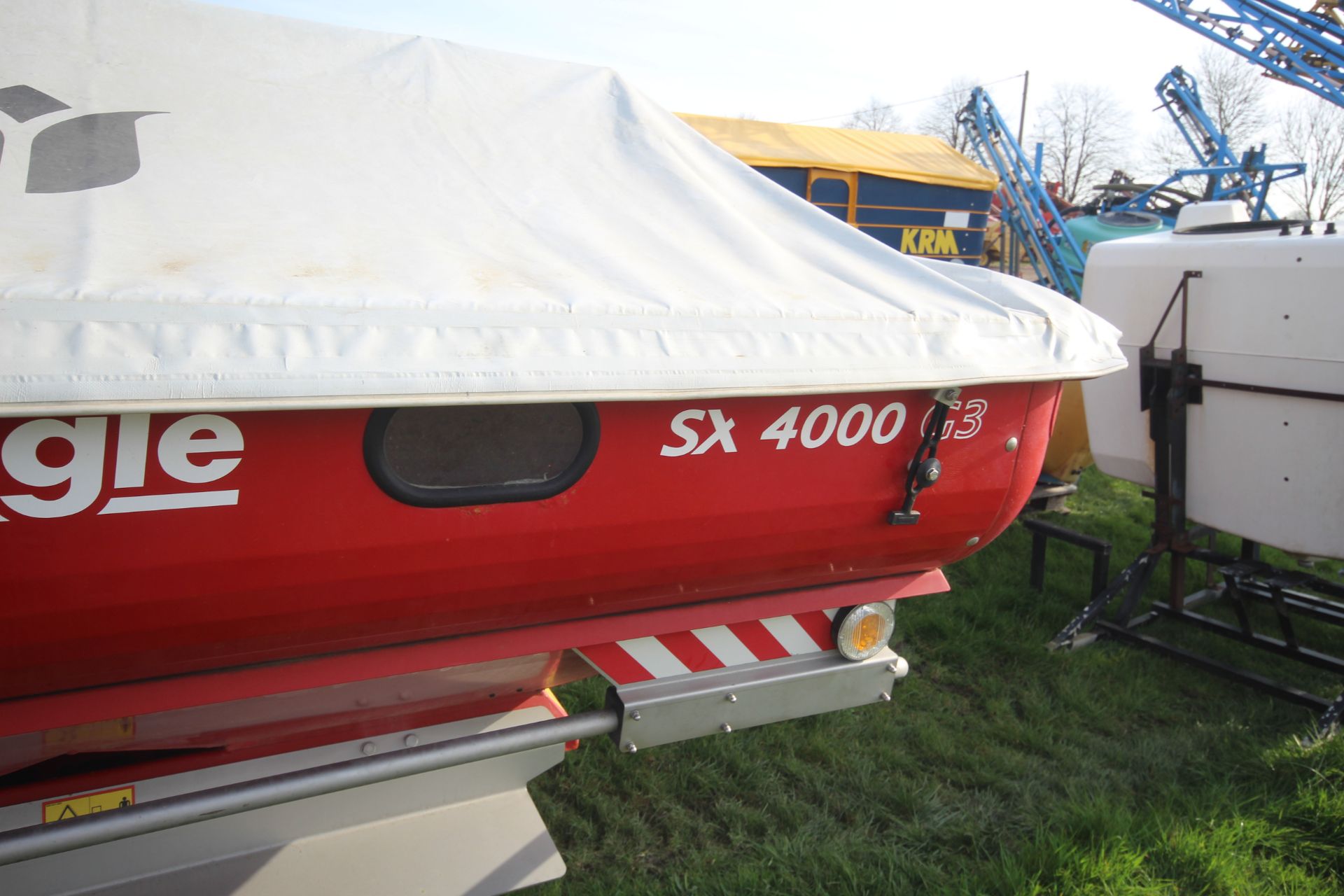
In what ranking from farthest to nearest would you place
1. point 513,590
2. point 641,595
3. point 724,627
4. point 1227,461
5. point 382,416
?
point 1227,461
point 724,627
point 641,595
point 513,590
point 382,416

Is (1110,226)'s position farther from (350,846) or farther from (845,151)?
(350,846)

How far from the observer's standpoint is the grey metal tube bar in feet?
4.64

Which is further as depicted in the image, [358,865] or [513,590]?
[358,865]

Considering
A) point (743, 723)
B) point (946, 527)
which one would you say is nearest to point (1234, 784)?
point (946, 527)

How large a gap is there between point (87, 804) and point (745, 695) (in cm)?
129

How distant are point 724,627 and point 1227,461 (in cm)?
256

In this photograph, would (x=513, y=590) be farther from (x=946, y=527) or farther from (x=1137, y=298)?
(x=1137, y=298)

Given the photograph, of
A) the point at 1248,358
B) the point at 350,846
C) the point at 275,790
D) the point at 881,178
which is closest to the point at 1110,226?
the point at 881,178

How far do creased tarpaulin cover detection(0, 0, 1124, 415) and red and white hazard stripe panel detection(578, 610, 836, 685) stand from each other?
2.07ft

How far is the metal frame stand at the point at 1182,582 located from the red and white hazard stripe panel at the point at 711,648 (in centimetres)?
226

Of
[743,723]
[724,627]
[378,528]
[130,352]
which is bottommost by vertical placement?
[743,723]

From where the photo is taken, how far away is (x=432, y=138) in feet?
6.75

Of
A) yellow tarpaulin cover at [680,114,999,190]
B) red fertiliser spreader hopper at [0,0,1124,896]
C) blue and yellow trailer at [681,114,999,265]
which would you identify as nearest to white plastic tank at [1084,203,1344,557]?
red fertiliser spreader hopper at [0,0,1124,896]

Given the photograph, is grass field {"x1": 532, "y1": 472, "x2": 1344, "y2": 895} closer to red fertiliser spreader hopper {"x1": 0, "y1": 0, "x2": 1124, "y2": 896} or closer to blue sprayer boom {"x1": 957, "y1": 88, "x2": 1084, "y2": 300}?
red fertiliser spreader hopper {"x1": 0, "y1": 0, "x2": 1124, "y2": 896}
